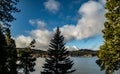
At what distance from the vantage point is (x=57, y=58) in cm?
5150

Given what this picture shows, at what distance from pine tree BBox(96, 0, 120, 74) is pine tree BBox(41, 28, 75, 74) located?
17.5 metres

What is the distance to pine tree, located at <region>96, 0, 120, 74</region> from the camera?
32.2 meters

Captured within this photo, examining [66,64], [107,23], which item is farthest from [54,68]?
[107,23]

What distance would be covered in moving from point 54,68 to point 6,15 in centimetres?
3424

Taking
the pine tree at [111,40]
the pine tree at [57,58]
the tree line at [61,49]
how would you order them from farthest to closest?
the pine tree at [57,58] → the pine tree at [111,40] → the tree line at [61,49]

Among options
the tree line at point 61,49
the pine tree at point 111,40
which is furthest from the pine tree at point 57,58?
the pine tree at point 111,40

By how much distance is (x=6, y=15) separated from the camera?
17.4 m

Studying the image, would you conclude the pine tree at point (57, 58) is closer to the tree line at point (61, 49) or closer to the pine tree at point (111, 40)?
the tree line at point (61, 49)

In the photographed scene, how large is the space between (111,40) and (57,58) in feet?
66.4

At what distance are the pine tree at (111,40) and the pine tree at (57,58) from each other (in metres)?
17.5

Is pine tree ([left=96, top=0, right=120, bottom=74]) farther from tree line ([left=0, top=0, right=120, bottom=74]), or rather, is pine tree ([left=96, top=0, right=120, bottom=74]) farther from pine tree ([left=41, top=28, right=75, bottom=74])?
pine tree ([left=41, top=28, right=75, bottom=74])

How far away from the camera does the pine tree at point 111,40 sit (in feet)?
105

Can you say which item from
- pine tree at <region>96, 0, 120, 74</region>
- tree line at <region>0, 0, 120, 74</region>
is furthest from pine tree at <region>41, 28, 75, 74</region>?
pine tree at <region>96, 0, 120, 74</region>

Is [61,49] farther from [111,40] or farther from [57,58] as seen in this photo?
[111,40]
